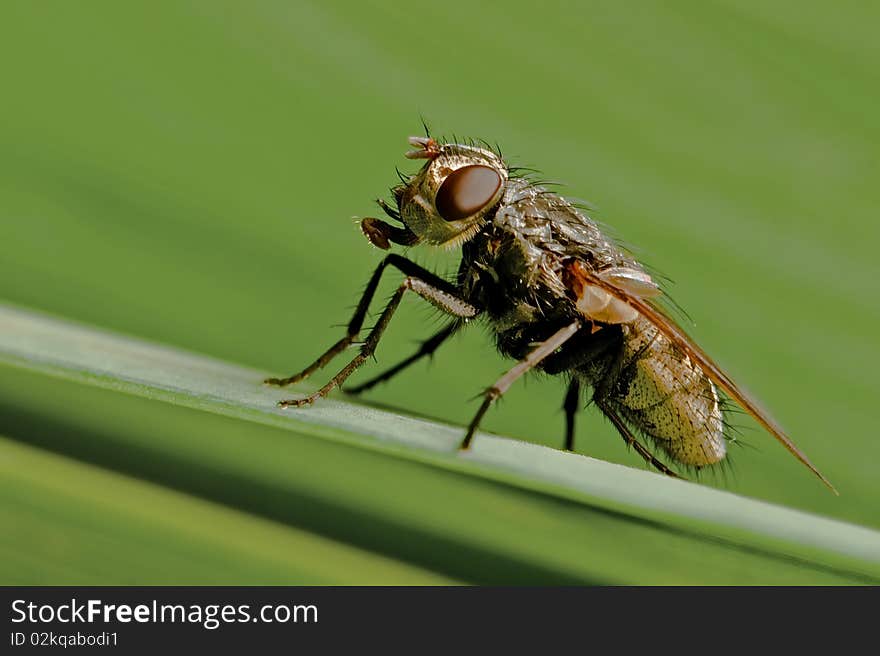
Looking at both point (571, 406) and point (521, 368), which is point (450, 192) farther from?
point (571, 406)

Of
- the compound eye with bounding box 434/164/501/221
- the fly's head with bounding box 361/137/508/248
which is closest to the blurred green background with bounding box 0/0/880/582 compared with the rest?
the fly's head with bounding box 361/137/508/248

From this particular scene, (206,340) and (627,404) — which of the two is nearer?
(206,340)

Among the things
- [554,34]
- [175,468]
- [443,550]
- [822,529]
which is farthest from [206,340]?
[822,529]

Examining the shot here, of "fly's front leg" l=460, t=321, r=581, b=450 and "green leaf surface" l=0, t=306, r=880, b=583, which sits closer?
"green leaf surface" l=0, t=306, r=880, b=583

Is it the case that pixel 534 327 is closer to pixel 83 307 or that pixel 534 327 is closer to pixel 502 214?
pixel 502 214

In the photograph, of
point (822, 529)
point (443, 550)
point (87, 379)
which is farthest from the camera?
point (443, 550)

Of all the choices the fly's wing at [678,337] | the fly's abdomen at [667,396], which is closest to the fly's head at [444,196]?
the fly's wing at [678,337]

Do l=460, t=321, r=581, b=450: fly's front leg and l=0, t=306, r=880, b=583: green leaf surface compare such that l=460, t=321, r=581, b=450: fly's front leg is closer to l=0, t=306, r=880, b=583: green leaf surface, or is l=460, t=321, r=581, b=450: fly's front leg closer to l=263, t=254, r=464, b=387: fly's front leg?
l=0, t=306, r=880, b=583: green leaf surface
